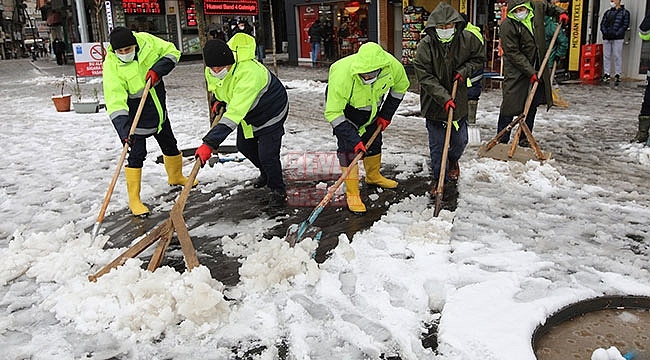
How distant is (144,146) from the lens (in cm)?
508

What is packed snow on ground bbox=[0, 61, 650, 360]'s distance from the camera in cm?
296

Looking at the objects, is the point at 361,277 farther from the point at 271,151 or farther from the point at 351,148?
the point at 271,151

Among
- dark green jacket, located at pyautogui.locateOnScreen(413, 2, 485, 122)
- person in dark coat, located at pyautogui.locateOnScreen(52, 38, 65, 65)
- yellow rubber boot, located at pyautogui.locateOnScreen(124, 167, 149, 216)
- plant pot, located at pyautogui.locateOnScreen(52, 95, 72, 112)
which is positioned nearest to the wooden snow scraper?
dark green jacket, located at pyautogui.locateOnScreen(413, 2, 485, 122)

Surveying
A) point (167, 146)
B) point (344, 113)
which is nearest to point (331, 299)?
point (344, 113)

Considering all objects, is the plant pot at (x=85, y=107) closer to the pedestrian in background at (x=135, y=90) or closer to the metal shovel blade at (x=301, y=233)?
the pedestrian in background at (x=135, y=90)

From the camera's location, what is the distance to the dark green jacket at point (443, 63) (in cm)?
476

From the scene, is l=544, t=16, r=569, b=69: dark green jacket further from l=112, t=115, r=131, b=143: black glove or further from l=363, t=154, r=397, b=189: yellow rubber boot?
l=112, t=115, r=131, b=143: black glove

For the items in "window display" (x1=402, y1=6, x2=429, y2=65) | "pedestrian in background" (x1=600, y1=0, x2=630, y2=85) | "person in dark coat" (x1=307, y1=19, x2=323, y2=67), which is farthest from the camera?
"person in dark coat" (x1=307, y1=19, x2=323, y2=67)

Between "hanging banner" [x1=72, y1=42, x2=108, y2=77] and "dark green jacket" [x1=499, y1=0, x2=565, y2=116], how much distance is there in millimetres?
9027

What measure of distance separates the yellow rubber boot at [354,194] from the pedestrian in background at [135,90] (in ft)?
6.00

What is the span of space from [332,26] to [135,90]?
646 inches

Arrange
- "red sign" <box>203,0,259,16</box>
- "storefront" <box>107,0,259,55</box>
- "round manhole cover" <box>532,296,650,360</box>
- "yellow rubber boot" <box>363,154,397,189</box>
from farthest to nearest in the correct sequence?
"storefront" <box>107,0,259,55</box> < "red sign" <box>203,0,259,16</box> < "yellow rubber boot" <box>363,154,397,189</box> < "round manhole cover" <box>532,296,650,360</box>

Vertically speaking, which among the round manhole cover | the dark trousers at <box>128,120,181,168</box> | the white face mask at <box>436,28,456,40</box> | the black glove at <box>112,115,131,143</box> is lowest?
the round manhole cover

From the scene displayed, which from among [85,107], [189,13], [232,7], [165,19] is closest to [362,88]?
[232,7]
